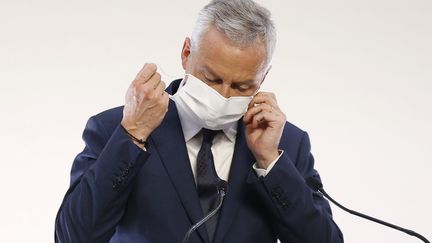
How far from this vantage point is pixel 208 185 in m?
1.51

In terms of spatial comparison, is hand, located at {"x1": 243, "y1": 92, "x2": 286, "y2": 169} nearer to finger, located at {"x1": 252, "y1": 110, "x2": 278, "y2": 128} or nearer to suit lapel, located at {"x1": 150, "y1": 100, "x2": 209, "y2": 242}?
finger, located at {"x1": 252, "y1": 110, "x2": 278, "y2": 128}

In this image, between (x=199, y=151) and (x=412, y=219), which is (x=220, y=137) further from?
(x=412, y=219)

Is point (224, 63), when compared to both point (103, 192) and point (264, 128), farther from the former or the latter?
point (103, 192)

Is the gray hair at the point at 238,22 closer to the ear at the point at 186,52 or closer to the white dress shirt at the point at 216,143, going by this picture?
the ear at the point at 186,52

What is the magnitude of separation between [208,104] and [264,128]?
14cm

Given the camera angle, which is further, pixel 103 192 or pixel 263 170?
pixel 263 170

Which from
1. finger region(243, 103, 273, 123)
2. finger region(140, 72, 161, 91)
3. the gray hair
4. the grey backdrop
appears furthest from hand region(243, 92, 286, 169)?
the grey backdrop

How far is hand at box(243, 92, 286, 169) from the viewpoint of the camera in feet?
4.94

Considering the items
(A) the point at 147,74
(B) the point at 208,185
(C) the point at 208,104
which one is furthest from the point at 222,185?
(A) the point at 147,74

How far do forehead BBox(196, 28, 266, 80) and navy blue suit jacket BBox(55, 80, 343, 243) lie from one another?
0.53ft

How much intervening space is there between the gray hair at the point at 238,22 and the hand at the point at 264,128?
10cm

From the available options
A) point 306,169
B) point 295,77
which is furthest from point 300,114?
point 306,169

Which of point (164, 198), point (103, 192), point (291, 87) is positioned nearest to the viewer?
point (103, 192)

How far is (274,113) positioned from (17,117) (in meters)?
1.25
